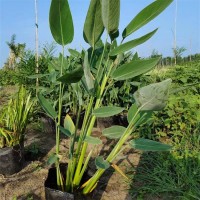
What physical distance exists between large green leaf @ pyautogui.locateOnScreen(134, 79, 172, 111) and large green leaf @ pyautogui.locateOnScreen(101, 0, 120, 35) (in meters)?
0.36

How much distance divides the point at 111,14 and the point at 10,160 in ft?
4.97

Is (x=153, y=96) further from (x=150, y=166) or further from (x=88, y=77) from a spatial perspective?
(x=150, y=166)

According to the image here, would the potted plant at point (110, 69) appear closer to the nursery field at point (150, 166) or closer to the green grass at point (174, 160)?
the nursery field at point (150, 166)

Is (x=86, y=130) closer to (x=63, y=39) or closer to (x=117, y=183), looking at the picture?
(x=63, y=39)

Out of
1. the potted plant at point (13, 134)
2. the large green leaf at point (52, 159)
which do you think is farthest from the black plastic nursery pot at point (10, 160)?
the large green leaf at point (52, 159)

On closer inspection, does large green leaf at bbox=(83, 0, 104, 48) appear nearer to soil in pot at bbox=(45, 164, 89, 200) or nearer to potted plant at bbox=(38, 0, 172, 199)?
potted plant at bbox=(38, 0, 172, 199)

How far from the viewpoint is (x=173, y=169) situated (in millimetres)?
2311

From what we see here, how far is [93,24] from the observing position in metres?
1.60

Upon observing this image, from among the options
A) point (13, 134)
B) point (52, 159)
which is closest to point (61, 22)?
point (52, 159)

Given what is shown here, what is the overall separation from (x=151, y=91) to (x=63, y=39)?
0.61m

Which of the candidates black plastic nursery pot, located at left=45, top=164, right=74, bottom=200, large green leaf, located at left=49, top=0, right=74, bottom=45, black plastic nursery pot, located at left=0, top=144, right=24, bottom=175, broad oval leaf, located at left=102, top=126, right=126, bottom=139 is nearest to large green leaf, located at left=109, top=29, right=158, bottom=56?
large green leaf, located at left=49, top=0, right=74, bottom=45

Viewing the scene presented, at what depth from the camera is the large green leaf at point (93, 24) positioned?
1.54 metres

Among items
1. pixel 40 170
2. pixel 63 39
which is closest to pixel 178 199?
pixel 40 170

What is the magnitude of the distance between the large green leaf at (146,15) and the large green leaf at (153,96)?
0.35 m
